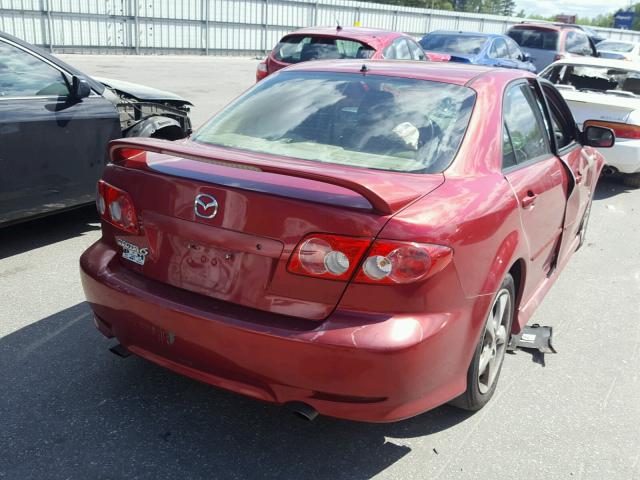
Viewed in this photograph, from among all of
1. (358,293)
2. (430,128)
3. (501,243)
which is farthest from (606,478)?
(430,128)

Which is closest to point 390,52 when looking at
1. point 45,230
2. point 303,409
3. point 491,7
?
point 45,230

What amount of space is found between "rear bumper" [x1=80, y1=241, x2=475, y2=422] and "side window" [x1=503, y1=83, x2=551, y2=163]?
4.24 feet

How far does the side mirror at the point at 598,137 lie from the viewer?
15.5 feet

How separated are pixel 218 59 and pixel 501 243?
83.4ft

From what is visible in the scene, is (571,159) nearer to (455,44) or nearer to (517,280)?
(517,280)

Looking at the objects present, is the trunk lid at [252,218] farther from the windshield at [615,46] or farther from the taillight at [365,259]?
the windshield at [615,46]

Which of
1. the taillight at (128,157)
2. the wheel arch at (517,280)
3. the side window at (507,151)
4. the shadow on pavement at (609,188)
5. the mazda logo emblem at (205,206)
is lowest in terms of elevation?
the shadow on pavement at (609,188)

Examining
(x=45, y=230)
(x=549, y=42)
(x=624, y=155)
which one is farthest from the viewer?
(x=549, y=42)

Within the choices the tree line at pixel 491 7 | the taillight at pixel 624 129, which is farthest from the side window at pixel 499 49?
the tree line at pixel 491 7

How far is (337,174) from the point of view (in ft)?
8.91

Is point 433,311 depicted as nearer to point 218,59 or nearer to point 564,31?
point 564,31

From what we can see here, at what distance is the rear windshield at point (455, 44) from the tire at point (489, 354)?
1202 centimetres

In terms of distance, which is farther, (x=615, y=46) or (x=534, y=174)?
(x=615, y=46)

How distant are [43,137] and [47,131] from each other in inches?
2.3
